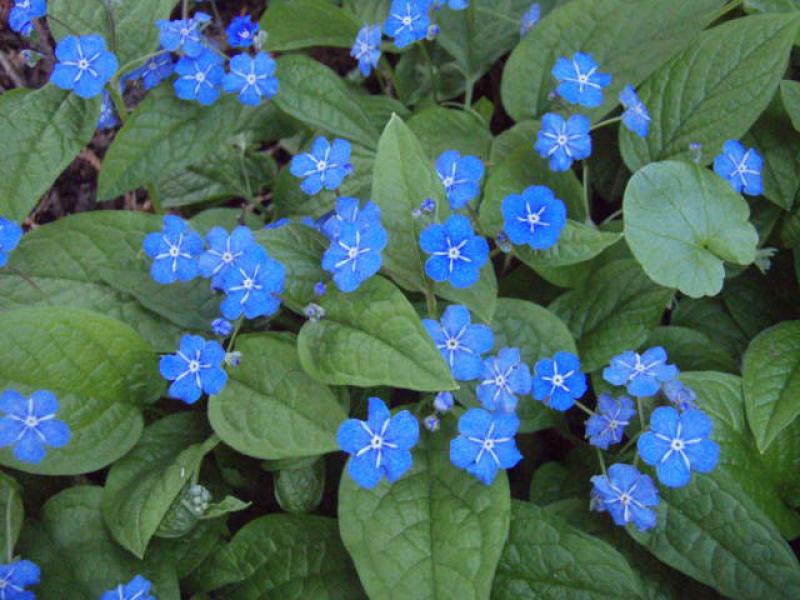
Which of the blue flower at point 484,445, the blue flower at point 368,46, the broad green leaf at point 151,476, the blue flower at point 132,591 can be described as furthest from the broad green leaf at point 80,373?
the blue flower at point 368,46

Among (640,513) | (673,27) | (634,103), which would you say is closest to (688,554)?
(640,513)

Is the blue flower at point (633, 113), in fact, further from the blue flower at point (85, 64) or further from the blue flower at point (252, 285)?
Answer: the blue flower at point (85, 64)

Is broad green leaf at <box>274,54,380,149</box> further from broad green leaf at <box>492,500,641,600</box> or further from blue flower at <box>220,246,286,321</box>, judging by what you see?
broad green leaf at <box>492,500,641,600</box>

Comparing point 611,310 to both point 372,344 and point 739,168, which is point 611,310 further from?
point 372,344

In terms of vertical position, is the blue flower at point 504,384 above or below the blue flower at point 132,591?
above

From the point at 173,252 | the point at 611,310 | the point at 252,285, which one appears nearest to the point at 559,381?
the point at 611,310

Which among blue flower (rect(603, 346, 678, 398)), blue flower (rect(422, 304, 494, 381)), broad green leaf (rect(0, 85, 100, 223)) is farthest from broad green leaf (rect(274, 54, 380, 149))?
blue flower (rect(603, 346, 678, 398))
